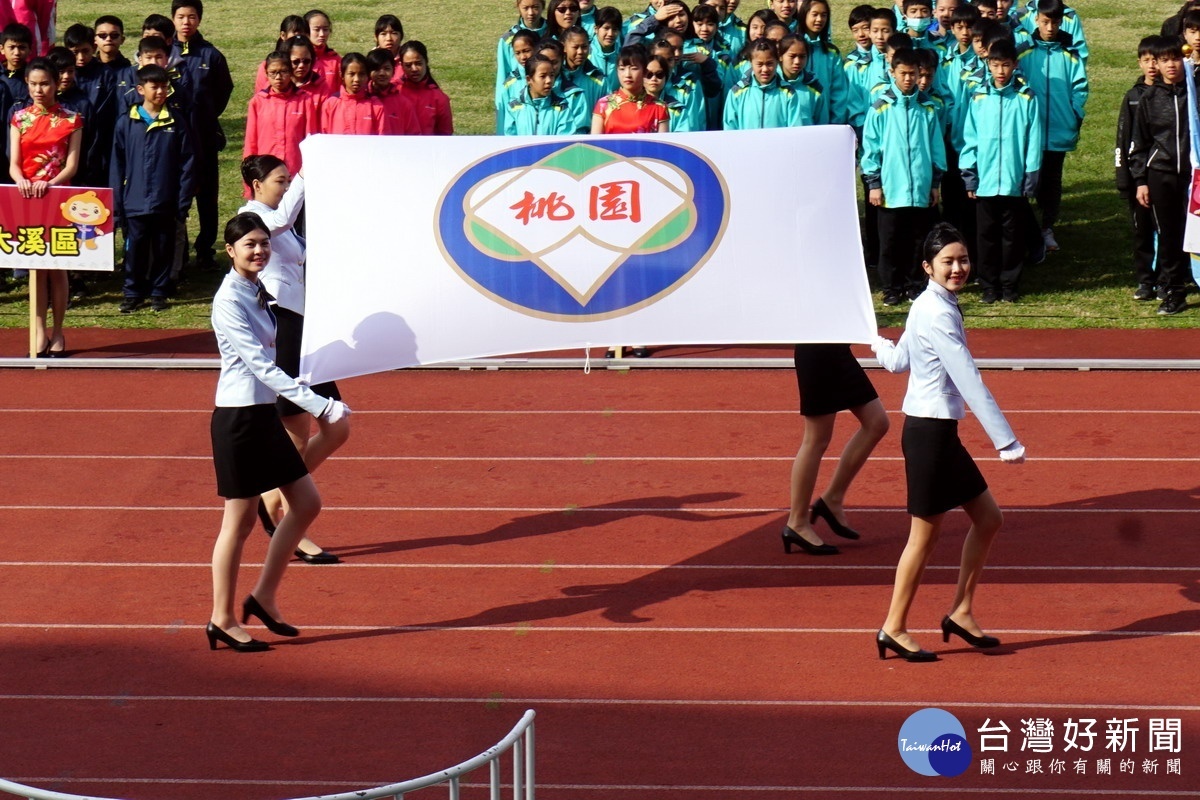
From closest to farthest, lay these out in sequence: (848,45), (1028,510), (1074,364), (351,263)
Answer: (351,263) → (1028,510) → (1074,364) → (848,45)

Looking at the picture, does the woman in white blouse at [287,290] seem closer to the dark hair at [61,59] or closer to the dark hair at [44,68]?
the dark hair at [44,68]

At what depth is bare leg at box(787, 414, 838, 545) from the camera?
7.21m

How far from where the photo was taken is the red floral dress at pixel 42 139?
1135 centimetres

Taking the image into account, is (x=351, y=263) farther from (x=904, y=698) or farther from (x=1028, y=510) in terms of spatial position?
(x=1028, y=510)

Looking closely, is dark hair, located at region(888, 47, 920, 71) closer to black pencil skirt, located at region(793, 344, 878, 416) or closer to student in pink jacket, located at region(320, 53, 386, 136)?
student in pink jacket, located at region(320, 53, 386, 136)

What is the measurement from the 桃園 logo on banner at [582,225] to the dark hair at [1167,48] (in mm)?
5710

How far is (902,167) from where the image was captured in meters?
11.8

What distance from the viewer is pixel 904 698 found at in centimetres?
595

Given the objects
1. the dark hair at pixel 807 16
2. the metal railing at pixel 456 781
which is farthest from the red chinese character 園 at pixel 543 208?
the dark hair at pixel 807 16

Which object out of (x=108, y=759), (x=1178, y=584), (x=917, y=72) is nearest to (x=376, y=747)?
(x=108, y=759)

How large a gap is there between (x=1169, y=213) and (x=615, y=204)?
20.5 feet

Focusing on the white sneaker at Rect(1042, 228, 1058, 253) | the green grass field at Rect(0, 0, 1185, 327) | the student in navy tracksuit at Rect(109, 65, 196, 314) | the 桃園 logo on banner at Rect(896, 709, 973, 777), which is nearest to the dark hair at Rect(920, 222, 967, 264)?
the 桃園 logo on banner at Rect(896, 709, 973, 777)

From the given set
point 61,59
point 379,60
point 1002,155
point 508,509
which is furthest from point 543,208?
point 61,59

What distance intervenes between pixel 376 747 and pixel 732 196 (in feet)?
8.39
